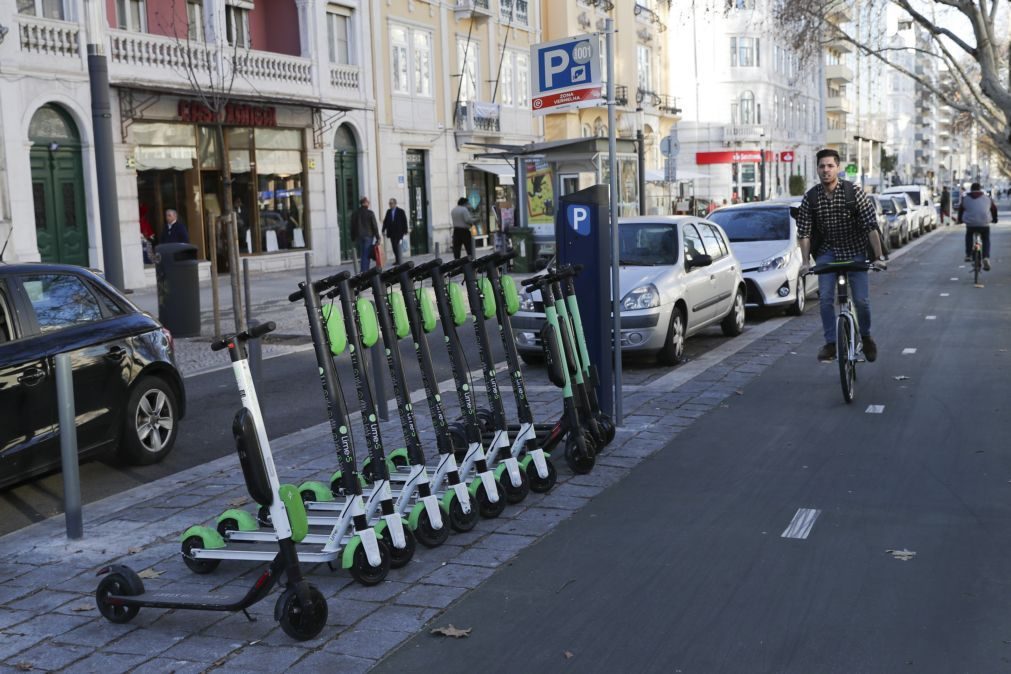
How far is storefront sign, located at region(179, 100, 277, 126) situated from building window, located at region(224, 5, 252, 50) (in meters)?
1.48

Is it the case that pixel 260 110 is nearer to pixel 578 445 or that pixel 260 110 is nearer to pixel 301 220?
pixel 301 220

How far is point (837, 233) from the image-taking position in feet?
31.6

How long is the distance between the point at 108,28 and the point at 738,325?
15.0m

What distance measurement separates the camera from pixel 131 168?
23.8 metres

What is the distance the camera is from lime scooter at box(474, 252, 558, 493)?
259 inches

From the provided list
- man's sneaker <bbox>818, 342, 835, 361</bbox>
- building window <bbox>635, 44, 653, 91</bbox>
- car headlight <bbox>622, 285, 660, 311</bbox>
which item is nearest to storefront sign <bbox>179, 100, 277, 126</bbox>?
car headlight <bbox>622, 285, 660, 311</bbox>

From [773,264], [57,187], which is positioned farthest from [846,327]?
[57,187]

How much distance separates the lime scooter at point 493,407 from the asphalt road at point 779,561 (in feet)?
1.33

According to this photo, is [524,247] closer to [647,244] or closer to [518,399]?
[647,244]

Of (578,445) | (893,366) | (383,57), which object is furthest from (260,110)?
(578,445)

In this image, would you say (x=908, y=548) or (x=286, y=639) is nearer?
(x=286, y=639)

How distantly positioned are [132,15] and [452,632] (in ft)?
73.8

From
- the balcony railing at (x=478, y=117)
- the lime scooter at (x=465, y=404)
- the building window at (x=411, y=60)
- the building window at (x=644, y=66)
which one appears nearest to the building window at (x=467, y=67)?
the balcony railing at (x=478, y=117)

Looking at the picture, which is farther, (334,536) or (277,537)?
(334,536)
